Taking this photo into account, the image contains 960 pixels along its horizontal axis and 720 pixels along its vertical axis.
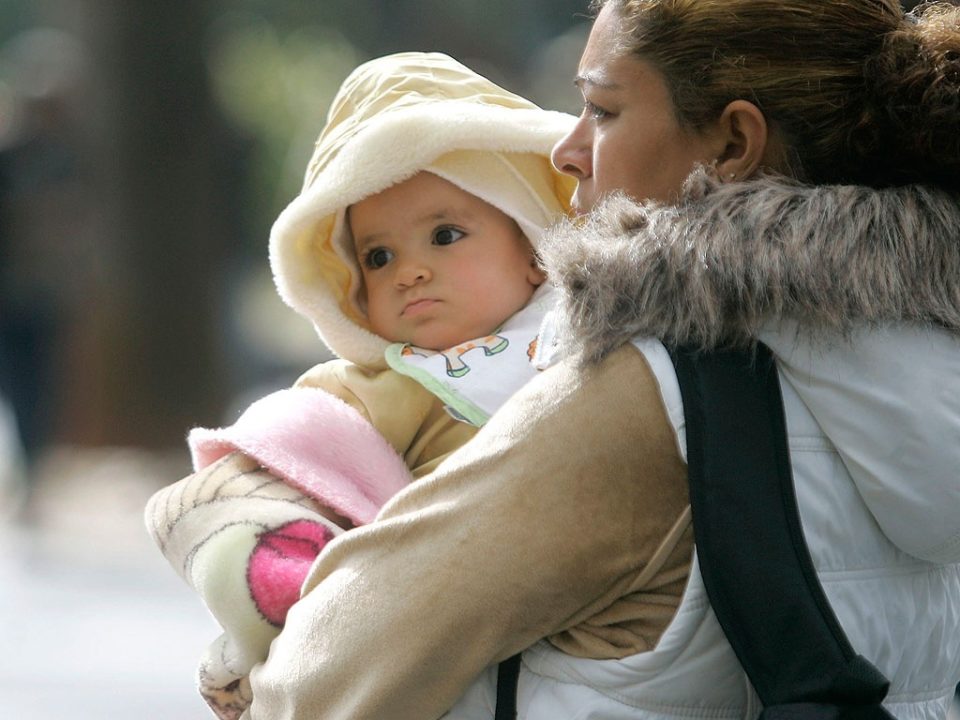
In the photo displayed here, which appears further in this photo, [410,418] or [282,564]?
[410,418]

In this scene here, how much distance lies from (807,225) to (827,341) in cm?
14

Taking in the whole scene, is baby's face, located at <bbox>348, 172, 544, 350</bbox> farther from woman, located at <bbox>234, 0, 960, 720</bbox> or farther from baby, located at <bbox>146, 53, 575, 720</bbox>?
woman, located at <bbox>234, 0, 960, 720</bbox>

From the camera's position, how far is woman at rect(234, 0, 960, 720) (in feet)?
5.63

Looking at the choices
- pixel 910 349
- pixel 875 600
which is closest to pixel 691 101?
pixel 910 349

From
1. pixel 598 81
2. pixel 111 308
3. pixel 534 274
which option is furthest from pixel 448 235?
pixel 111 308

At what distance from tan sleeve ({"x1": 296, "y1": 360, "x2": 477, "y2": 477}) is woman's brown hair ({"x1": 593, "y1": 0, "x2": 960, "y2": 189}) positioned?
2.64 ft

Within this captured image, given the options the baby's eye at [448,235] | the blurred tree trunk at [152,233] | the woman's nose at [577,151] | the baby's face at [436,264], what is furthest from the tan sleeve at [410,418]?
the blurred tree trunk at [152,233]

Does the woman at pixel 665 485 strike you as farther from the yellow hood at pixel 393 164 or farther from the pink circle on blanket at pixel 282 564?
the yellow hood at pixel 393 164

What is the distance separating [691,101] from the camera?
2.05m

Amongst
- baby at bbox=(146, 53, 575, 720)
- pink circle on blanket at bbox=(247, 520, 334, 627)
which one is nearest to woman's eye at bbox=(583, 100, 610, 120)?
baby at bbox=(146, 53, 575, 720)

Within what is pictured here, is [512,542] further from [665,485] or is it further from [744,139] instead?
[744,139]

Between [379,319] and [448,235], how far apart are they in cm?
A: 20

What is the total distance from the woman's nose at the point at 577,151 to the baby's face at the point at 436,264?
1.54 ft

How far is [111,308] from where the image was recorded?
33.8ft
